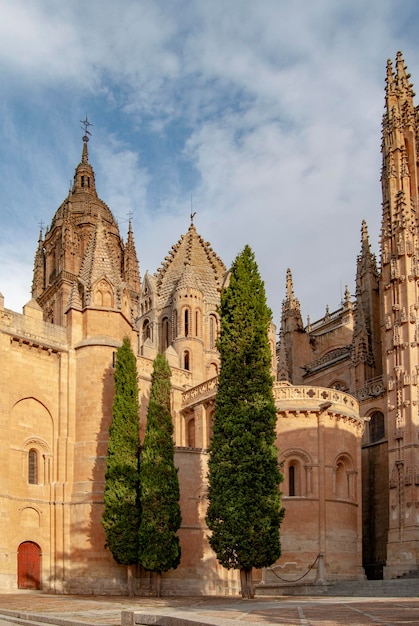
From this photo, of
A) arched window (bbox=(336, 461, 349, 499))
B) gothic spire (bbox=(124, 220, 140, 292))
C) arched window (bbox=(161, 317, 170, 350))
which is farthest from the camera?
gothic spire (bbox=(124, 220, 140, 292))

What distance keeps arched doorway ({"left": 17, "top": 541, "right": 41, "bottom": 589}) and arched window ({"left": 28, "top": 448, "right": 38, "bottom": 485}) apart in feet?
8.49

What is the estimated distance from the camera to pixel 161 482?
3095 centimetres

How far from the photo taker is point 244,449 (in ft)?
87.2

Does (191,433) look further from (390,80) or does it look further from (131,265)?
(131,265)

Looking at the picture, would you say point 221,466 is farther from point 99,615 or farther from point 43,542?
point 43,542

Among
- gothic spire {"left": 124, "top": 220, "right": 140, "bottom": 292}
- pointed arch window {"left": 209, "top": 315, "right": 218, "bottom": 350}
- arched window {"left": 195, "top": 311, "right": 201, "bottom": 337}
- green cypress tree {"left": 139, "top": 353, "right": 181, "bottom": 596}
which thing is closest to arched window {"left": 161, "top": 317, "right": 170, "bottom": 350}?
arched window {"left": 195, "top": 311, "right": 201, "bottom": 337}

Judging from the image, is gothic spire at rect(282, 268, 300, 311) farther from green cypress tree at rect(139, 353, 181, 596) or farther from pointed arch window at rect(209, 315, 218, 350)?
green cypress tree at rect(139, 353, 181, 596)

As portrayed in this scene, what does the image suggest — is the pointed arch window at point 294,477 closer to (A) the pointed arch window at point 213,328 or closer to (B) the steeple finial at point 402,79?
(A) the pointed arch window at point 213,328

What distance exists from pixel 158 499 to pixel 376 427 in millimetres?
18282

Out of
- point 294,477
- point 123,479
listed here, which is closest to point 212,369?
point 294,477

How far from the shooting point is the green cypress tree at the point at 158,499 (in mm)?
30328

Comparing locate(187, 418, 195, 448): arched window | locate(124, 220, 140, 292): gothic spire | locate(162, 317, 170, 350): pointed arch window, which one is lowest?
locate(187, 418, 195, 448): arched window

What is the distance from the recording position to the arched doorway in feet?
108

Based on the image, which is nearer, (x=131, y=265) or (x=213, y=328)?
(x=213, y=328)
